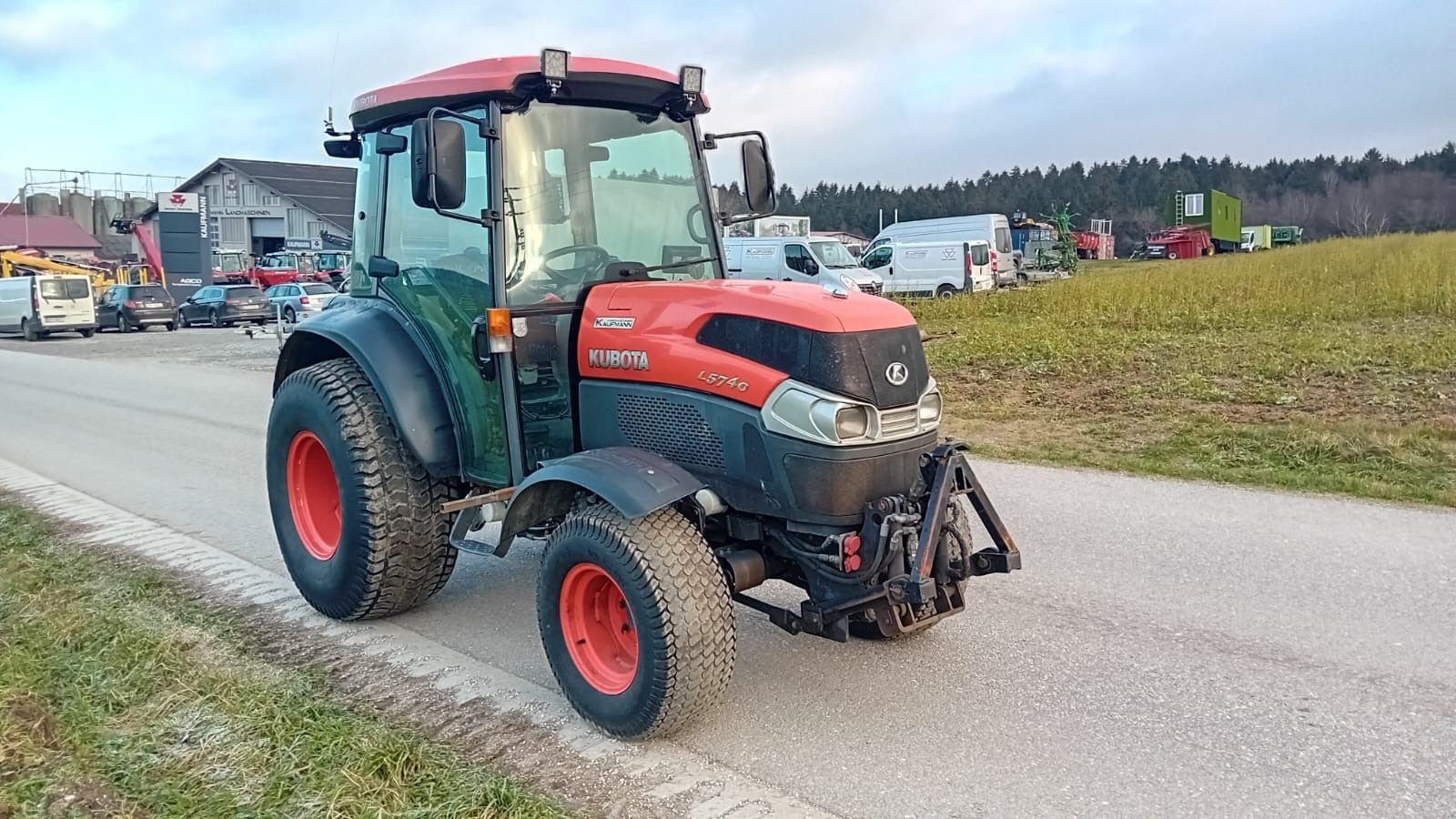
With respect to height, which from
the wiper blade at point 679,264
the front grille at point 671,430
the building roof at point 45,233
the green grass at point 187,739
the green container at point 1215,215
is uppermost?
the building roof at point 45,233

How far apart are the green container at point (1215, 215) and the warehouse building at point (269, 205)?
4658 centimetres

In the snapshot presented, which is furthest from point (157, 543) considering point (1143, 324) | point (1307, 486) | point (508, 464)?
point (1143, 324)

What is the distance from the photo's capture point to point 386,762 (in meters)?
3.45

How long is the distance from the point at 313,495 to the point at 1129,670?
12.6ft

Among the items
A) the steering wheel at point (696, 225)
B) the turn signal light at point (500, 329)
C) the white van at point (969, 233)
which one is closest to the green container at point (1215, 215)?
the white van at point (969, 233)

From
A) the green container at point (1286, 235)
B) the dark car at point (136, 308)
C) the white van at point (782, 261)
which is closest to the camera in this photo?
the white van at point (782, 261)

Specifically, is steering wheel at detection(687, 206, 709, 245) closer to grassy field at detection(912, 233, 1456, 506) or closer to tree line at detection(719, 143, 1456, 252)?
grassy field at detection(912, 233, 1456, 506)

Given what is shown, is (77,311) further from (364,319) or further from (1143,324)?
(364,319)

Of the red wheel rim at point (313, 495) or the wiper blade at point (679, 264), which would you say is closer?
the wiper blade at point (679, 264)

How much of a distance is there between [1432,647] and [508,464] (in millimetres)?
3816

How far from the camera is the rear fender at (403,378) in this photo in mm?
4676

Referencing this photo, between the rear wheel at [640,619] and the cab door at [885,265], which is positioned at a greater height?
the cab door at [885,265]

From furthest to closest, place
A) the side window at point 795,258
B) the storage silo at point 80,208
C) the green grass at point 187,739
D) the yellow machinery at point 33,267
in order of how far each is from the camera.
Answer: the storage silo at point 80,208, the yellow machinery at point 33,267, the side window at point 795,258, the green grass at point 187,739

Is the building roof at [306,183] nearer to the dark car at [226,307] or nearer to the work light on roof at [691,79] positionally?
the dark car at [226,307]
